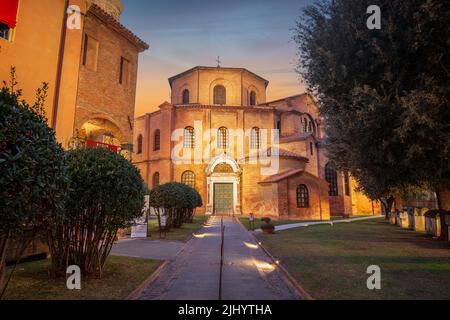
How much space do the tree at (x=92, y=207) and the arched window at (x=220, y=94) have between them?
3177 centimetres

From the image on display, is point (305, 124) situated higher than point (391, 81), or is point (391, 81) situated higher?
point (305, 124)

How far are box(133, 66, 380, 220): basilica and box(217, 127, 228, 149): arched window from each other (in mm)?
125

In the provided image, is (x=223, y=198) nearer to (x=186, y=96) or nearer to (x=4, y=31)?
(x=186, y=96)

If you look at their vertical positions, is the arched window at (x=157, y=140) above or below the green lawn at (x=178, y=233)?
above

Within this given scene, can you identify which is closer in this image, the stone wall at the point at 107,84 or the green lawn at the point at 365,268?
the green lawn at the point at 365,268

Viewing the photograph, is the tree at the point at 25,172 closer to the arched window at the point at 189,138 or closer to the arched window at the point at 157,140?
the arched window at the point at 189,138

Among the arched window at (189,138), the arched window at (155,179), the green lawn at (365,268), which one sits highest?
the arched window at (189,138)

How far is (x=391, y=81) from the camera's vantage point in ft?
28.8

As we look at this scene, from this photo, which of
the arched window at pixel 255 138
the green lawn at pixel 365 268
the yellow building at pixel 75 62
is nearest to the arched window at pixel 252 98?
the arched window at pixel 255 138

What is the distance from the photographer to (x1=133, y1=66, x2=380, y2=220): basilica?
96.6 feet

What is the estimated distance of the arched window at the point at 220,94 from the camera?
37562 mm

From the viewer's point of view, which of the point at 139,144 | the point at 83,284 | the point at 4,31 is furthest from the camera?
the point at 139,144

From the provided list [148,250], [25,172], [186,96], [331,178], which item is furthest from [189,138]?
[25,172]

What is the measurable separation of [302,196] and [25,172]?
92.2ft
